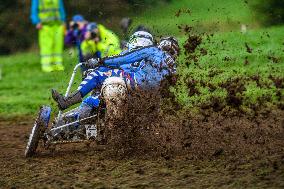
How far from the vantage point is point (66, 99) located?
10.0 metres

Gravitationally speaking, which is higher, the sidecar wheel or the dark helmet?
the dark helmet

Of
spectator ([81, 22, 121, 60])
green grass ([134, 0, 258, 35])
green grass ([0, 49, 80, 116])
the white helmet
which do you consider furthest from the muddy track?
spectator ([81, 22, 121, 60])

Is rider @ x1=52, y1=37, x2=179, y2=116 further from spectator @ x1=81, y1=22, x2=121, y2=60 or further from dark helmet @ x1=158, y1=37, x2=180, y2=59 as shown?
spectator @ x1=81, y1=22, x2=121, y2=60

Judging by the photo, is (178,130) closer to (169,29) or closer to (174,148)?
(174,148)

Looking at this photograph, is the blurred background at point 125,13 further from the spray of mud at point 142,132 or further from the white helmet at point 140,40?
the spray of mud at point 142,132

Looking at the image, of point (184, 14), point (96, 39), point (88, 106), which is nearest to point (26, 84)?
point (96, 39)

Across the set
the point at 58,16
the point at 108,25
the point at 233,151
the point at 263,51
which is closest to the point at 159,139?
the point at 233,151

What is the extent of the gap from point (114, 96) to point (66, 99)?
0.65 metres

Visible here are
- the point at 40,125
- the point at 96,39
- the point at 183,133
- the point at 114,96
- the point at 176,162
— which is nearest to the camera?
the point at 176,162

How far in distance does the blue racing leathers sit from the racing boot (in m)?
0.09

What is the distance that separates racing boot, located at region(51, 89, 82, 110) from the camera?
9.98m

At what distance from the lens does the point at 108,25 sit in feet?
68.1

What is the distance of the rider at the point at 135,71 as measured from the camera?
10078 millimetres

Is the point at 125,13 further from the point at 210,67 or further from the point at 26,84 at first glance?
the point at 26,84
